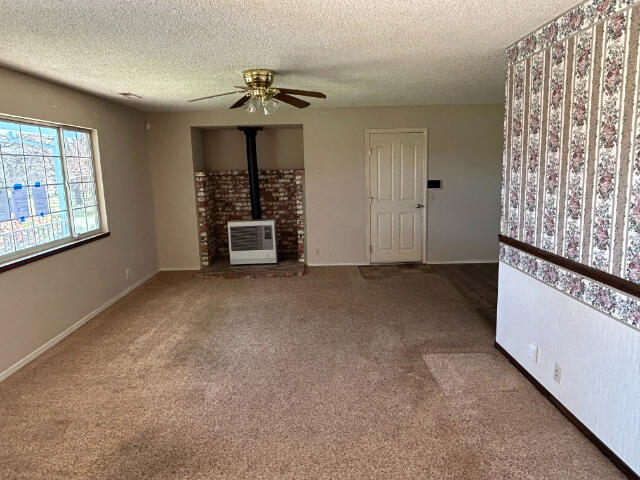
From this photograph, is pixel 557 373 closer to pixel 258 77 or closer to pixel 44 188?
pixel 258 77

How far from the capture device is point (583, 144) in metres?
2.22

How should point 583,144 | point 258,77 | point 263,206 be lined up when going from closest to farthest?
point 583,144 → point 258,77 → point 263,206

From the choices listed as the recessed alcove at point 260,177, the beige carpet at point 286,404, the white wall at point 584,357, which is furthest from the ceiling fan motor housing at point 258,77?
the recessed alcove at point 260,177

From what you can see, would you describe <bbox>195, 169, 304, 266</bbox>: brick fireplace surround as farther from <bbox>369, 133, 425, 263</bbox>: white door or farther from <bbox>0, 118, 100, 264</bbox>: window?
<bbox>0, 118, 100, 264</bbox>: window

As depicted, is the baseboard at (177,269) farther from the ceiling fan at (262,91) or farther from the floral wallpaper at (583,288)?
the floral wallpaper at (583,288)

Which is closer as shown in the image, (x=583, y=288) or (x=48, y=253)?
(x=583, y=288)

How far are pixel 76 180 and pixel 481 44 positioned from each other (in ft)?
12.6

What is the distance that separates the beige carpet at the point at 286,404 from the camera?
2100mm

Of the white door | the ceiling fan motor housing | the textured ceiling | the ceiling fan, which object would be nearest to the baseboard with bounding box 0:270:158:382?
the textured ceiling

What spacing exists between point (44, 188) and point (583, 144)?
410 centimetres

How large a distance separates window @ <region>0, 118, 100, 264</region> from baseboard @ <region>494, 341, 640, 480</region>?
385 centimetres

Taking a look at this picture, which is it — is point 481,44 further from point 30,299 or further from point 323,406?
point 30,299

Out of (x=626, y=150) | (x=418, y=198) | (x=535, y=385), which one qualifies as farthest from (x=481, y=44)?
(x=418, y=198)

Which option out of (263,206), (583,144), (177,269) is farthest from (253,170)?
(583,144)
